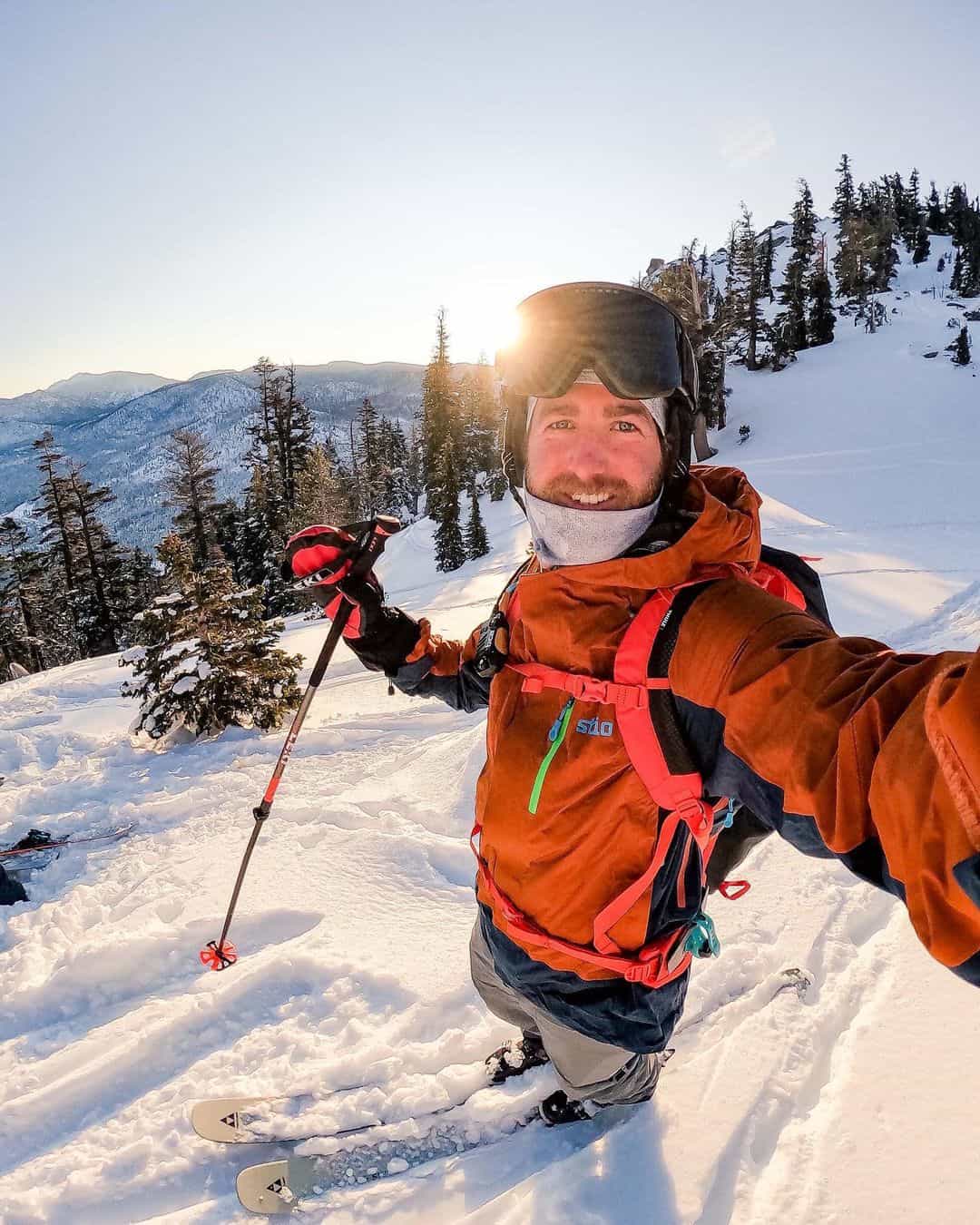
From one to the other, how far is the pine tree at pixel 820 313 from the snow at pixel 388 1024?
4531 centimetres

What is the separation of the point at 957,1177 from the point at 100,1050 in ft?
11.5

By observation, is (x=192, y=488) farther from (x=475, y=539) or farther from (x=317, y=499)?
(x=475, y=539)

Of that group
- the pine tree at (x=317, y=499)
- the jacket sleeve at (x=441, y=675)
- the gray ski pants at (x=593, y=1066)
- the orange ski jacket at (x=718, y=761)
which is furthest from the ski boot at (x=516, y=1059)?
the pine tree at (x=317, y=499)

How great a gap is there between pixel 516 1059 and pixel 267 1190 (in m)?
1.04

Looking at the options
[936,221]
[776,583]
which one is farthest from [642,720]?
[936,221]

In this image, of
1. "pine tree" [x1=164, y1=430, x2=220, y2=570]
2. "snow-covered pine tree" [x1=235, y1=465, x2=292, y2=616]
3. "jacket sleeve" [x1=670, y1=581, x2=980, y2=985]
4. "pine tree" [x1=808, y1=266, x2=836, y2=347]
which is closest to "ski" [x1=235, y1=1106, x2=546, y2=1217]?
"jacket sleeve" [x1=670, y1=581, x2=980, y2=985]

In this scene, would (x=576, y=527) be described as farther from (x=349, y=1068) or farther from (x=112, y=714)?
(x=112, y=714)

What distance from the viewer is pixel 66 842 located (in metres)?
5.41

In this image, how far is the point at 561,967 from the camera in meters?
2.07

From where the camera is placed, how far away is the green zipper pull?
6.02ft

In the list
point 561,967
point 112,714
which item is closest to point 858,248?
point 112,714

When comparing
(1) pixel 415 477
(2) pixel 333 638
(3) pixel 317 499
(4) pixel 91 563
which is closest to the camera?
(2) pixel 333 638

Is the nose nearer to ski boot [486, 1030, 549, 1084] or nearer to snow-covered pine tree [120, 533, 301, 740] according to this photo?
ski boot [486, 1030, 549, 1084]

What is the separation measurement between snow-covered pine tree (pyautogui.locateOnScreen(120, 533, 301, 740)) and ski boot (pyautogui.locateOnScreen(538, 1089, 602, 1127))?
7.14m
